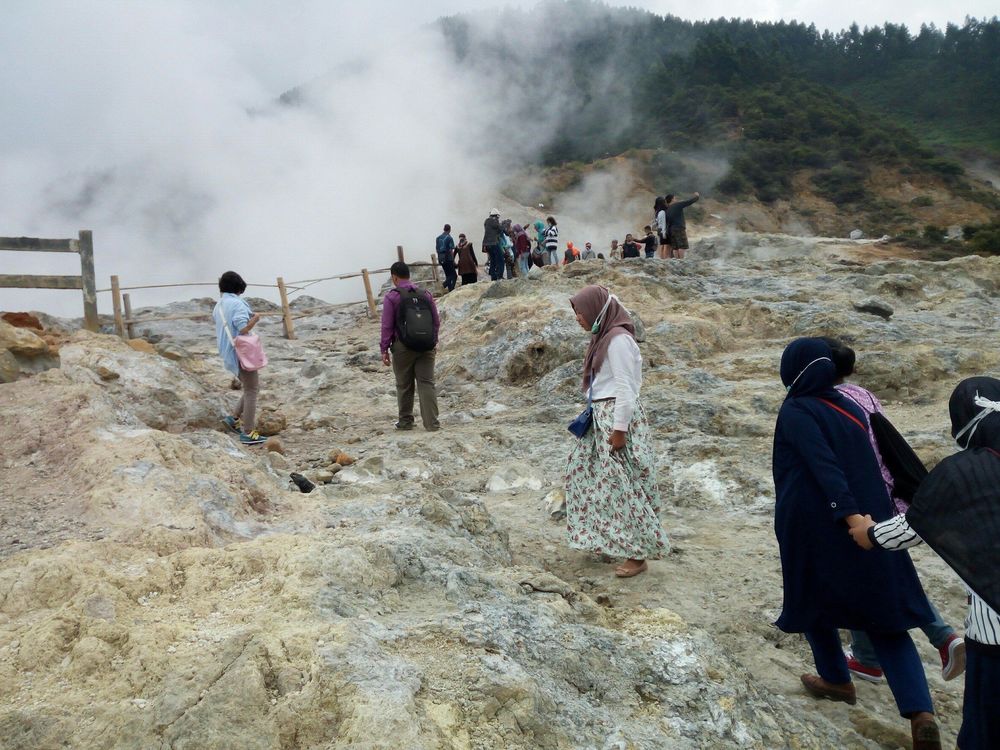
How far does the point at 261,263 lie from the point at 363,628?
3381 cm

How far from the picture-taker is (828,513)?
2.43m

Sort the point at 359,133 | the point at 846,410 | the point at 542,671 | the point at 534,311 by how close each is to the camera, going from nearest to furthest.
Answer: the point at 542,671 → the point at 846,410 → the point at 534,311 → the point at 359,133

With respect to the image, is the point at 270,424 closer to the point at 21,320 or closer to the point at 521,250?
the point at 21,320

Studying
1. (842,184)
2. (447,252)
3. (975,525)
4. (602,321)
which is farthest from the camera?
(842,184)

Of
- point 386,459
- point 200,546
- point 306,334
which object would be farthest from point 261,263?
point 200,546

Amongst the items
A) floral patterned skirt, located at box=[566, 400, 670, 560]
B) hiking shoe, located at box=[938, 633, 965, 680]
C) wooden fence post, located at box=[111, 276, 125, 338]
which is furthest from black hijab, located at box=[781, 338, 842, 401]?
wooden fence post, located at box=[111, 276, 125, 338]

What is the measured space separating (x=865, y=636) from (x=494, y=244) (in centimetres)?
1094

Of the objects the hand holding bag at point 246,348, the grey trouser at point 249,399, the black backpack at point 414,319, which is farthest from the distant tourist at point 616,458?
the grey trouser at point 249,399

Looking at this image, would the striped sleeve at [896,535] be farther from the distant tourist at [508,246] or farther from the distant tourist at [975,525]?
the distant tourist at [508,246]

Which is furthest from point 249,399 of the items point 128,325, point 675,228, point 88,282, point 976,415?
point 675,228

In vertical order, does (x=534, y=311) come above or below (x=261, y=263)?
below

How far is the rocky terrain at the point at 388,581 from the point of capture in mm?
1775

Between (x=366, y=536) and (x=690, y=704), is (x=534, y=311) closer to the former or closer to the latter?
(x=366, y=536)

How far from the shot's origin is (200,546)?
2.66 metres
